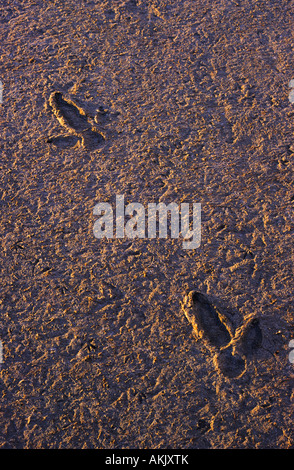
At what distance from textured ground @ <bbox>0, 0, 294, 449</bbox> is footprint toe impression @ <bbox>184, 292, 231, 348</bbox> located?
29 millimetres

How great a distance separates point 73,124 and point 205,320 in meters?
0.87

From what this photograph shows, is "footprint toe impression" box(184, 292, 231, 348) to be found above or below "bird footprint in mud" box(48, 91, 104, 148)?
below

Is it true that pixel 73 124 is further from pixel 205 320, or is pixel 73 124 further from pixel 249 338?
pixel 249 338

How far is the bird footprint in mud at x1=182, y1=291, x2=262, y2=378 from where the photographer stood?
4.12ft

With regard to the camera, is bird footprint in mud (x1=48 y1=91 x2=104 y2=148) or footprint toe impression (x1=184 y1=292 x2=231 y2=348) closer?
footprint toe impression (x1=184 y1=292 x2=231 y2=348)

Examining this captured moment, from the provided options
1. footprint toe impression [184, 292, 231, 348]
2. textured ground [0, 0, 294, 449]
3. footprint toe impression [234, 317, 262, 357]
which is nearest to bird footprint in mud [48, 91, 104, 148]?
textured ground [0, 0, 294, 449]

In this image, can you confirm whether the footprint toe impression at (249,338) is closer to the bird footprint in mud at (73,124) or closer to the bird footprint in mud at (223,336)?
the bird footprint in mud at (223,336)

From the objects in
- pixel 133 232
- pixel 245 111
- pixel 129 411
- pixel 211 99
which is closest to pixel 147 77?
pixel 211 99

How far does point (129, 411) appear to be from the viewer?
123cm

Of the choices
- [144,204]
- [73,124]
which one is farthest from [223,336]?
[73,124]

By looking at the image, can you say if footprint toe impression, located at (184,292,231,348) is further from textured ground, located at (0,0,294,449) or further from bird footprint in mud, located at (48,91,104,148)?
bird footprint in mud, located at (48,91,104,148)

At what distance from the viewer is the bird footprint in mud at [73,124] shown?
1.62 meters

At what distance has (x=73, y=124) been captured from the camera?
1641mm

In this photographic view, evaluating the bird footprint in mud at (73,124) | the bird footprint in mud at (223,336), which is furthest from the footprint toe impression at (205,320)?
the bird footprint in mud at (73,124)
